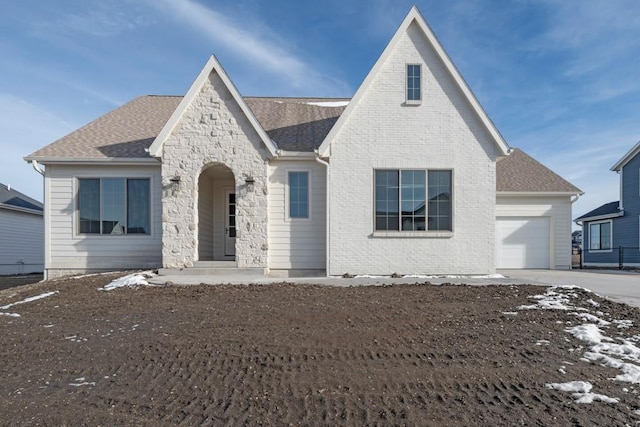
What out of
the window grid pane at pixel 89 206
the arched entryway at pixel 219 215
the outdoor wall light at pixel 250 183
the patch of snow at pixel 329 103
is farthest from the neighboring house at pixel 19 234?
the patch of snow at pixel 329 103

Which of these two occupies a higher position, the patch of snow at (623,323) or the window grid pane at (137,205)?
the window grid pane at (137,205)

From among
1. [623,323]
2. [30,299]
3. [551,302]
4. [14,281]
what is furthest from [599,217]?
[14,281]

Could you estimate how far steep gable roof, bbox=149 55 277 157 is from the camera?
1124 cm

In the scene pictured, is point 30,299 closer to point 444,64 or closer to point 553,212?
point 444,64

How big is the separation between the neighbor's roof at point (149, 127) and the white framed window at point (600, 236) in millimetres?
17713

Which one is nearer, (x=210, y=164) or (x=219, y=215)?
(x=210, y=164)

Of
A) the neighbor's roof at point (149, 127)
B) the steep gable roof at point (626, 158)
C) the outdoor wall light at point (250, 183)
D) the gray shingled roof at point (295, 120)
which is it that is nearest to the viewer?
the outdoor wall light at point (250, 183)

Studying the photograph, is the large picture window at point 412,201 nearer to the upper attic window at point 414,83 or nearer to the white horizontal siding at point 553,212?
the upper attic window at point 414,83

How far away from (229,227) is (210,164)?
2734 millimetres

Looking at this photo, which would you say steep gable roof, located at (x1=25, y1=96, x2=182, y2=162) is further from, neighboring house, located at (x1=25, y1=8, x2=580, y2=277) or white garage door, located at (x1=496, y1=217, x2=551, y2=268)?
white garage door, located at (x1=496, y1=217, x2=551, y2=268)

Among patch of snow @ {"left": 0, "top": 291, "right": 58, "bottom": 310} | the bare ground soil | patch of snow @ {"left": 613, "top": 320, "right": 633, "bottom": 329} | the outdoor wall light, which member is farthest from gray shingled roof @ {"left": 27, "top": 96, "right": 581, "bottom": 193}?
patch of snow @ {"left": 613, "top": 320, "right": 633, "bottom": 329}

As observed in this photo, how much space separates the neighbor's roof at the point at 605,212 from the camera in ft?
71.1

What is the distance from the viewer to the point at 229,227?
13.4m

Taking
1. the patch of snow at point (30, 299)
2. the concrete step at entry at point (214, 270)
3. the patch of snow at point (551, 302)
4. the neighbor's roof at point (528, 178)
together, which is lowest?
the patch of snow at point (30, 299)
